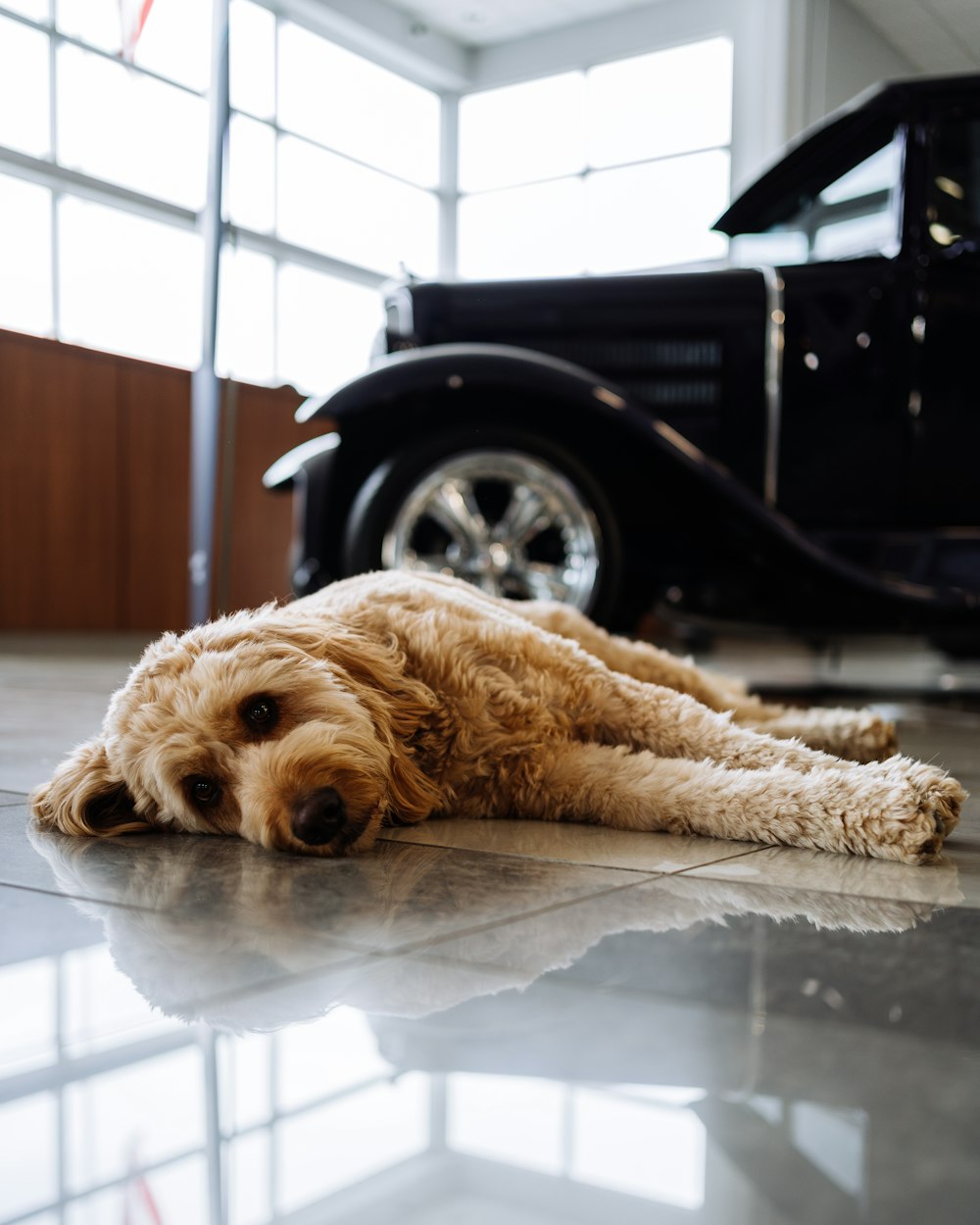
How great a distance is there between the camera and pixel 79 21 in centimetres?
1029

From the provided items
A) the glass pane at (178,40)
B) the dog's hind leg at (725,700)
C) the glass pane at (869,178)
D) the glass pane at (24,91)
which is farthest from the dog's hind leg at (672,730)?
the glass pane at (24,91)

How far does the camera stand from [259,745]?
1934 millimetres

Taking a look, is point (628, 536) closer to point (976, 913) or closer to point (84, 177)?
point (976, 913)

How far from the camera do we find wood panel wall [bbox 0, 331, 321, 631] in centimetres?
911

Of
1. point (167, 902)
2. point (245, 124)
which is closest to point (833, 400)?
point (167, 902)

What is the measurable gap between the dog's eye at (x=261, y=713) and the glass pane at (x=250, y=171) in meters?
4.62

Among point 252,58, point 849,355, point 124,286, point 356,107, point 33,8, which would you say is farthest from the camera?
point 124,286

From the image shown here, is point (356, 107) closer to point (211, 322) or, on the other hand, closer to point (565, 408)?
point (211, 322)

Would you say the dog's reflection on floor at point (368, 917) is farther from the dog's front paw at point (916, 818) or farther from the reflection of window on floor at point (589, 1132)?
the reflection of window on floor at point (589, 1132)

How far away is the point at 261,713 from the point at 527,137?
5.02 meters

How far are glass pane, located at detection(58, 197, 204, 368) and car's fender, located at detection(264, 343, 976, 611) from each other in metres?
6.54

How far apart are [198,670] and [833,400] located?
3.13 m

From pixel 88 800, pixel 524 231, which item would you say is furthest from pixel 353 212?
pixel 88 800

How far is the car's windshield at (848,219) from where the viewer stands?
422 cm
